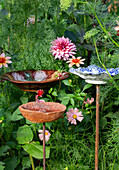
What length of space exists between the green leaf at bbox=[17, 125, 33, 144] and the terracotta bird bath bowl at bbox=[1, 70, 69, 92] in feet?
1.13

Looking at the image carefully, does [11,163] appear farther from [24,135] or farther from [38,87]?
[38,87]

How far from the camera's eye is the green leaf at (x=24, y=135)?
1.62 meters

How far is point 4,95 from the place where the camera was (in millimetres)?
1766

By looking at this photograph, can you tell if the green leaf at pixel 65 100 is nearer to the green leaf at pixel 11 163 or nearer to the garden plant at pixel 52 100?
the garden plant at pixel 52 100

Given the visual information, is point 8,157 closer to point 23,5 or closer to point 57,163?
point 57,163

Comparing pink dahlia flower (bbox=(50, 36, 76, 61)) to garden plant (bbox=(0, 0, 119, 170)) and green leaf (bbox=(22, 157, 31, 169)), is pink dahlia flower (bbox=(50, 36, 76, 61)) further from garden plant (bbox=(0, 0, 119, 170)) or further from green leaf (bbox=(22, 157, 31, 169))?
green leaf (bbox=(22, 157, 31, 169))

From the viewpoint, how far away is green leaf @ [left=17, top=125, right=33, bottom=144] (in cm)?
162

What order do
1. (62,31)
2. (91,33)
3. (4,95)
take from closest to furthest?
(91,33), (4,95), (62,31)

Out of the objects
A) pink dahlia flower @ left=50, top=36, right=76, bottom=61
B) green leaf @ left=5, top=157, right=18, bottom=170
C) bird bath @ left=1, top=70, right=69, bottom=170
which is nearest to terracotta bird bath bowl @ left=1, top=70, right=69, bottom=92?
bird bath @ left=1, top=70, right=69, bottom=170

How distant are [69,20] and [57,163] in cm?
136

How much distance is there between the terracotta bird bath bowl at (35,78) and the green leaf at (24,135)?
344 millimetres

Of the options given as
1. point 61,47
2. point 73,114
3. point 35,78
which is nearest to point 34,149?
point 73,114

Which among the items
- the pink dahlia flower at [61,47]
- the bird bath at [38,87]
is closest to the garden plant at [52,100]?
the pink dahlia flower at [61,47]

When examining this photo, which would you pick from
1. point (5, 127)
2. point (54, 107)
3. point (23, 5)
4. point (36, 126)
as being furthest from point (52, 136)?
point (23, 5)
